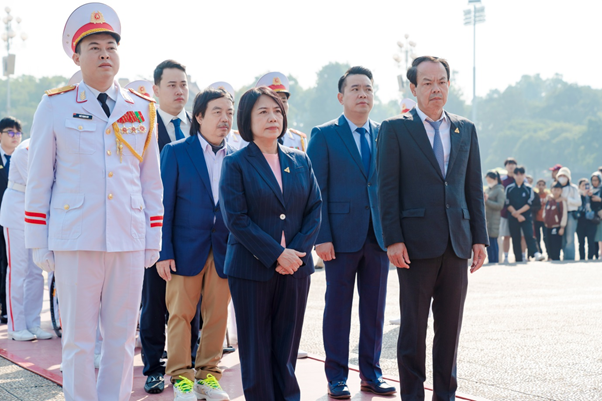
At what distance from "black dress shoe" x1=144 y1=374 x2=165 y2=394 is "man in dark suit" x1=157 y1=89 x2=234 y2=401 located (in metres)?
0.20

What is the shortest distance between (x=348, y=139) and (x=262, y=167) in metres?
1.40

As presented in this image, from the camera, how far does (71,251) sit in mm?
3779

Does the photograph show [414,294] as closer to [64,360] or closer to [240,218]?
[240,218]

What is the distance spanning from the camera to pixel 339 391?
478 centimetres

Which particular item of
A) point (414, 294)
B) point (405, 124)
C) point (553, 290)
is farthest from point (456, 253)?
point (553, 290)

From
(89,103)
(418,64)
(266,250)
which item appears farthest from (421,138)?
(89,103)

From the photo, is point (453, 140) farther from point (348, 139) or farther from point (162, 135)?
point (162, 135)

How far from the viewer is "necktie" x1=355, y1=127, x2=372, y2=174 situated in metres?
5.16

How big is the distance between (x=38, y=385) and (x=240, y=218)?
98.7 inches

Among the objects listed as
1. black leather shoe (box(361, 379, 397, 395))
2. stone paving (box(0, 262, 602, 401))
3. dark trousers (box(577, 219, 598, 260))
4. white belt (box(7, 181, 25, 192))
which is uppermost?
white belt (box(7, 181, 25, 192))

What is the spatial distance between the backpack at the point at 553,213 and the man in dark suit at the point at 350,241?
12171 millimetres

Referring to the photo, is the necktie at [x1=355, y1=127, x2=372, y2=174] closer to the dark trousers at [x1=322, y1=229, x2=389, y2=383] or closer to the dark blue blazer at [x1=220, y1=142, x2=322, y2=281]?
the dark trousers at [x1=322, y1=229, x2=389, y2=383]

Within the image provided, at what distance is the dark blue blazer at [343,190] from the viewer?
5.02 meters

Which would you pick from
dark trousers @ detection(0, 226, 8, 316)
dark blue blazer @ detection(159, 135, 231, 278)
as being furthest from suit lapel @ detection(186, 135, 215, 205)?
dark trousers @ detection(0, 226, 8, 316)
